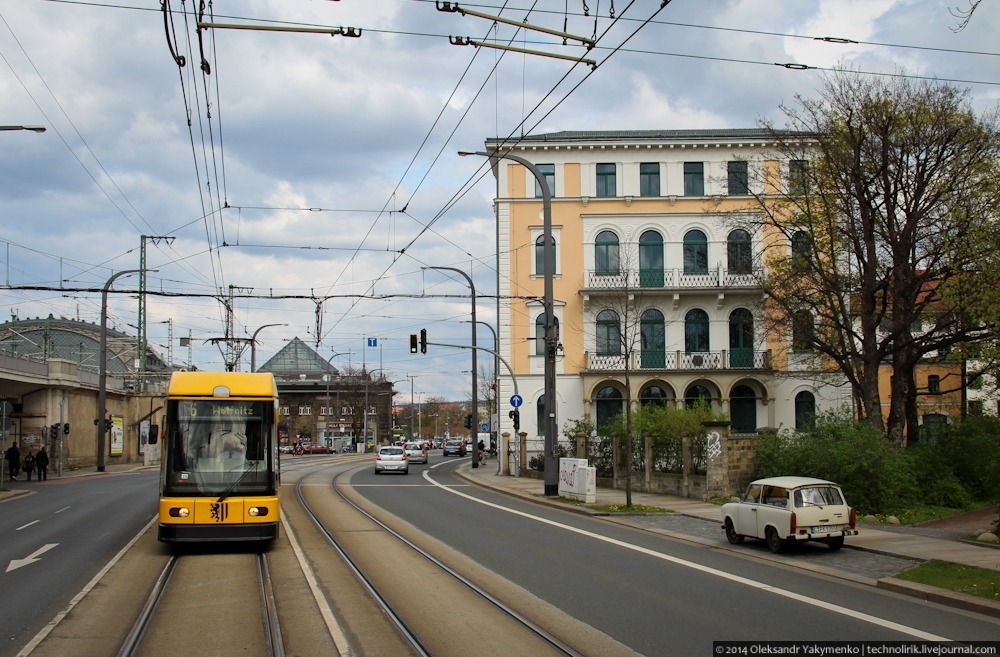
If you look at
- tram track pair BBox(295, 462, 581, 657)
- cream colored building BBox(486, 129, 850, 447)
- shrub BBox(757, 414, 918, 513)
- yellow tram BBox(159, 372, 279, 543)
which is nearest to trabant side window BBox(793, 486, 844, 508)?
tram track pair BBox(295, 462, 581, 657)

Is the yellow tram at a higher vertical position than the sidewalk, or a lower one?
higher

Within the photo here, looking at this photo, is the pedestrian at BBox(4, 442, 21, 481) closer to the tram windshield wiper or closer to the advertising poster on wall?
the advertising poster on wall

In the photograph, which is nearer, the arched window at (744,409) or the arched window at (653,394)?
the arched window at (744,409)

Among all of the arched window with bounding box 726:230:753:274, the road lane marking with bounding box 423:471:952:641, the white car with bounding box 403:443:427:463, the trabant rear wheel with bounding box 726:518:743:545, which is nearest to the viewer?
the road lane marking with bounding box 423:471:952:641

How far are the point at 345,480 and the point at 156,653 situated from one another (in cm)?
3167

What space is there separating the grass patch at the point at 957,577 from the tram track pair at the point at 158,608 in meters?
8.33

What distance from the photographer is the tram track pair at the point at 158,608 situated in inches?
339

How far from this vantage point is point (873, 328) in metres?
28.9

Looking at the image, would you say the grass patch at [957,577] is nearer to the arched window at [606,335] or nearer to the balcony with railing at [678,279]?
the arched window at [606,335]

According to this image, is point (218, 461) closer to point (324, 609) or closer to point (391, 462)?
point (324, 609)

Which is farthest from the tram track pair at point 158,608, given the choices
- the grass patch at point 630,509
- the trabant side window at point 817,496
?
the grass patch at point 630,509

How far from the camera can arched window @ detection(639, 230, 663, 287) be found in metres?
45.9

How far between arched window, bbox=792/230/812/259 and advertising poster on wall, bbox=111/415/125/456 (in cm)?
4415

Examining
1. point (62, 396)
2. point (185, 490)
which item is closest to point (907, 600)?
point (185, 490)
